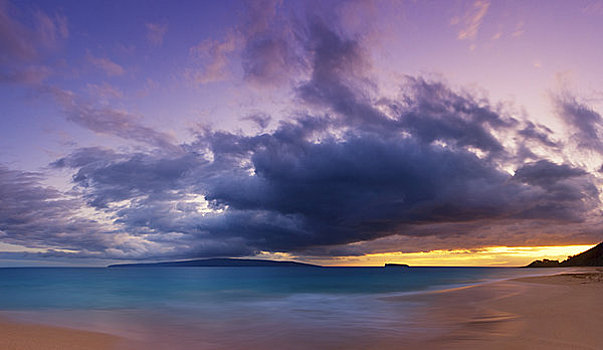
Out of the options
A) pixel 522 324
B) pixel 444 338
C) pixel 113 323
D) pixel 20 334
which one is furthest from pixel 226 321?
pixel 522 324

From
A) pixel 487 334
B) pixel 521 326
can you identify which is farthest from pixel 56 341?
pixel 521 326

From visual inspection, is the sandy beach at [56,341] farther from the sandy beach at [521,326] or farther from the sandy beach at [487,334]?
the sandy beach at [521,326]

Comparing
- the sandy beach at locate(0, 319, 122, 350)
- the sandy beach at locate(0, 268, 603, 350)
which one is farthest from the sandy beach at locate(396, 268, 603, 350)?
the sandy beach at locate(0, 319, 122, 350)

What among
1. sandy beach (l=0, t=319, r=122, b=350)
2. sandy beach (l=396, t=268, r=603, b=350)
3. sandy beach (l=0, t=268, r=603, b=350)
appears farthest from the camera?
sandy beach (l=0, t=319, r=122, b=350)

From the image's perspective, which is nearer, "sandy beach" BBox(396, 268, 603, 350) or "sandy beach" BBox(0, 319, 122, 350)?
"sandy beach" BBox(396, 268, 603, 350)

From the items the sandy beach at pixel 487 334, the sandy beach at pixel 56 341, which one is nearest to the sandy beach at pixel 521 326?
the sandy beach at pixel 487 334

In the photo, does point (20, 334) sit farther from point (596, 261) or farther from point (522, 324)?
point (596, 261)

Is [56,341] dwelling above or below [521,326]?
below

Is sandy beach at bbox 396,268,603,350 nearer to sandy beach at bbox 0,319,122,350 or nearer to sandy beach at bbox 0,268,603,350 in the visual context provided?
sandy beach at bbox 0,268,603,350

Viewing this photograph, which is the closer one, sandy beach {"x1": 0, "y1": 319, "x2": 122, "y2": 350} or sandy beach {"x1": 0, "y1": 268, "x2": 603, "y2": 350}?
sandy beach {"x1": 0, "y1": 268, "x2": 603, "y2": 350}

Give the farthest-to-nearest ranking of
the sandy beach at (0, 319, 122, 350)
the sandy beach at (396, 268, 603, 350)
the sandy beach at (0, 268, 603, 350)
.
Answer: the sandy beach at (0, 319, 122, 350) → the sandy beach at (0, 268, 603, 350) → the sandy beach at (396, 268, 603, 350)

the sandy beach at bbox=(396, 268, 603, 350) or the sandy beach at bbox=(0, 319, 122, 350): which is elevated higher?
the sandy beach at bbox=(396, 268, 603, 350)

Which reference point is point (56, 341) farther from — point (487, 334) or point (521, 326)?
point (521, 326)

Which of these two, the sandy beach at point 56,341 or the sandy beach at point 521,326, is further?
the sandy beach at point 56,341
